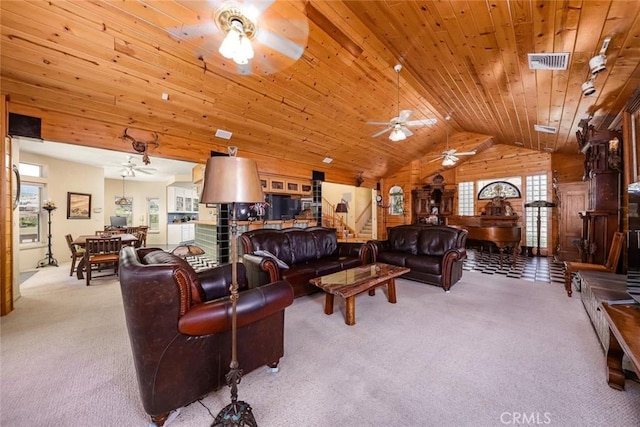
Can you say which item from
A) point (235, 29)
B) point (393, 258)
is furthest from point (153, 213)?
point (235, 29)

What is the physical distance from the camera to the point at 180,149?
4340mm

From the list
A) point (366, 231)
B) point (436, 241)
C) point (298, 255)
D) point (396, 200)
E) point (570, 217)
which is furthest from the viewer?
point (366, 231)

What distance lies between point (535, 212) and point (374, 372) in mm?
7951

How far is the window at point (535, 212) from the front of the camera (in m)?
6.95

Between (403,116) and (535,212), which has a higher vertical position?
(403,116)

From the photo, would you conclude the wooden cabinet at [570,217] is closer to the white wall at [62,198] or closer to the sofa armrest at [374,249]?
the sofa armrest at [374,249]

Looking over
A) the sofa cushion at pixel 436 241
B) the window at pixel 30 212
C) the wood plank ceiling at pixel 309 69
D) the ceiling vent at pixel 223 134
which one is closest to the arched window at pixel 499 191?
the wood plank ceiling at pixel 309 69

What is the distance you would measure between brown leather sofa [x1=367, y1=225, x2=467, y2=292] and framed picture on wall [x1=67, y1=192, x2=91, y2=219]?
25.4ft

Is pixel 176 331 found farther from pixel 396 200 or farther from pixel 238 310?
pixel 396 200

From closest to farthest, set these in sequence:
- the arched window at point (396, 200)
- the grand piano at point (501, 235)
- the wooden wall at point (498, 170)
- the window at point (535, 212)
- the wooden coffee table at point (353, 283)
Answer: the wooden coffee table at point (353, 283) → the grand piano at point (501, 235) → the wooden wall at point (498, 170) → the window at point (535, 212) → the arched window at point (396, 200)

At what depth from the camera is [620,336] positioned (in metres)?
1.43

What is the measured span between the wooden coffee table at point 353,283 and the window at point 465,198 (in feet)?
20.1

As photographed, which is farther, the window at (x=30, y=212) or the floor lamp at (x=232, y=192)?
the window at (x=30, y=212)

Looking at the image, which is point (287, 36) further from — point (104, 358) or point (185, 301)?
point (104, 358)
